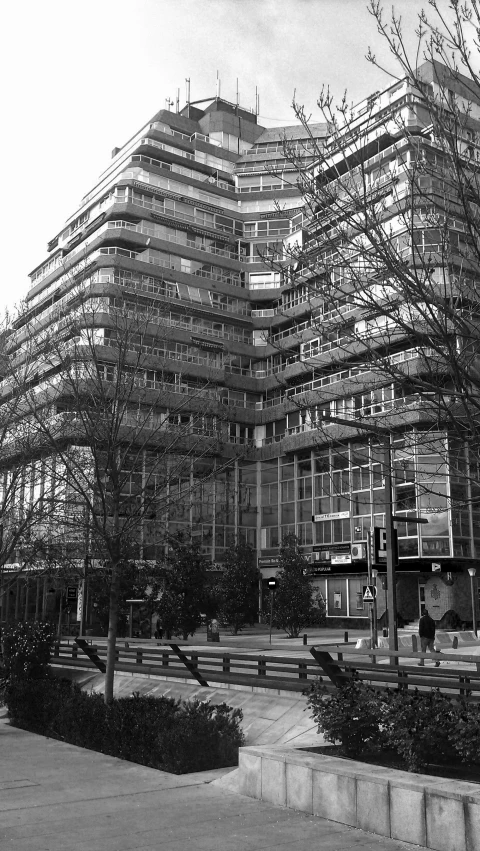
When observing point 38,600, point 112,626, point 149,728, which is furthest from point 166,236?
point 149,728

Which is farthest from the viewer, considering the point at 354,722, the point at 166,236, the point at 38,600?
the point at 166,236

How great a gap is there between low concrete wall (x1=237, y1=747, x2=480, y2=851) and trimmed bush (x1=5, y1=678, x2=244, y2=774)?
5.14ft

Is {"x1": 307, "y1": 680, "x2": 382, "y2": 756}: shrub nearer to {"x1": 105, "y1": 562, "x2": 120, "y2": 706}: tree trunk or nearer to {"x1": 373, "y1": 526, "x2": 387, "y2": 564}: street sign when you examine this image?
{"x1": 105, "y1": 562, "x2": 120, "y2": 706}: tree trunk

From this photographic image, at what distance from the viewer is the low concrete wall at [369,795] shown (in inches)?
249

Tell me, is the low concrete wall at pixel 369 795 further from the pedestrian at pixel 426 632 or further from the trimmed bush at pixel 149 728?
the pedestrian at pixel 426 632

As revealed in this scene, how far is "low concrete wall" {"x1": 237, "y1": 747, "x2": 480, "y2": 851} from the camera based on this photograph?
6.33 meters

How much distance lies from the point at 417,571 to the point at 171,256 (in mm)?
29054

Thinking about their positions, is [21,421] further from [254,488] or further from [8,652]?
[254,488]

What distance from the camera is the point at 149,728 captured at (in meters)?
10.8

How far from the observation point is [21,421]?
19.5m

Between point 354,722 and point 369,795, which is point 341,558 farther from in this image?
point 369,795

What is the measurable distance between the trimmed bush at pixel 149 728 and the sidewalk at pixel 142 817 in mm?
296

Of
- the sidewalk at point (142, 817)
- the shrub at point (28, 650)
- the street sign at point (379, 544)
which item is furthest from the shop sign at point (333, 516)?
the sidewalk at point (142, 817)

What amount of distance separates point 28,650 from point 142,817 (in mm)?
8554
